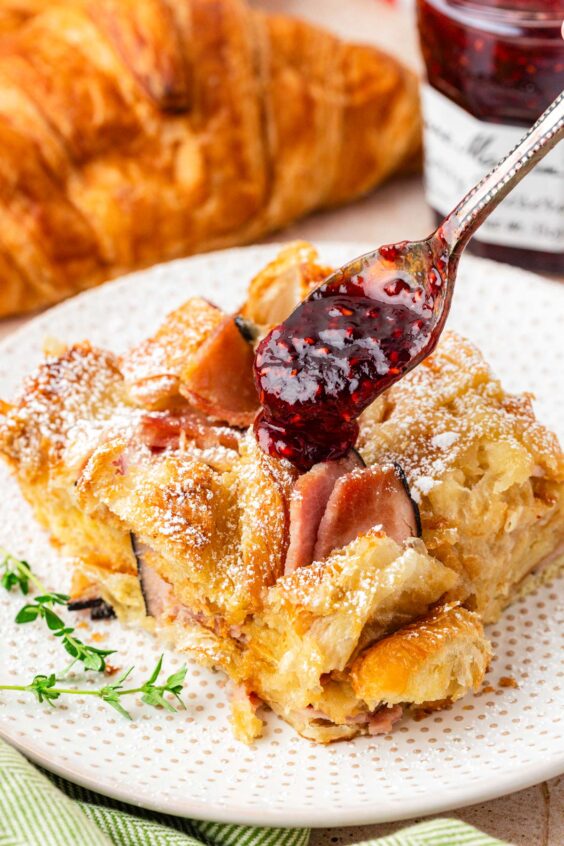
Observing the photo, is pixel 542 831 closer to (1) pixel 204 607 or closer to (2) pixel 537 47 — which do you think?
(1) pixel 204 607

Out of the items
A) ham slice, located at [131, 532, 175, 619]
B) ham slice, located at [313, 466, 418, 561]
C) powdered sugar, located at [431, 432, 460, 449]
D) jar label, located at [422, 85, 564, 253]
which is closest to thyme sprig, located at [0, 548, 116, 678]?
ham slice, located at [131, 532, 175, 619]

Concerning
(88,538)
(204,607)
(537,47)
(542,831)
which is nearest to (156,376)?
(88,538)

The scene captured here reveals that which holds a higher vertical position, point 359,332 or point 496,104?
point 359,332

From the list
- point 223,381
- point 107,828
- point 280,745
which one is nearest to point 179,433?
point 223,381

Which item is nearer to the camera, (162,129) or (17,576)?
(17,576)

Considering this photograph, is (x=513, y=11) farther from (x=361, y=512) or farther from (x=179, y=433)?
(x=361, y=512)

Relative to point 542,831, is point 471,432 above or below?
above

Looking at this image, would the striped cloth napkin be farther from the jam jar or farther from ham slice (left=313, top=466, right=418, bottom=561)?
the jam jar
